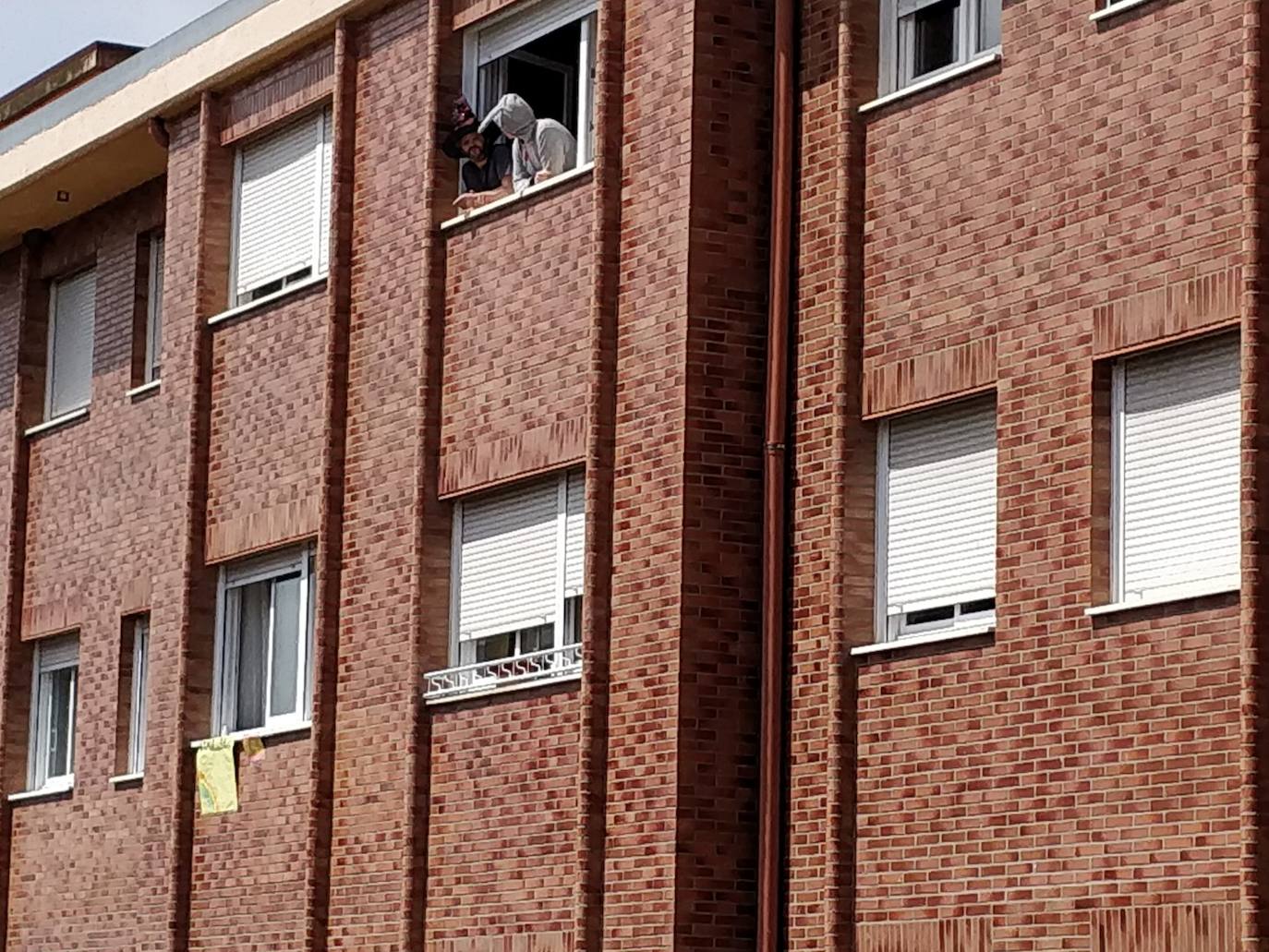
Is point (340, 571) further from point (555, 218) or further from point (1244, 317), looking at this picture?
point (1244, 317)

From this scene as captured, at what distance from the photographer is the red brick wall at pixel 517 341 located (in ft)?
67.3

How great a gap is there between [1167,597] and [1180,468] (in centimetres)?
74

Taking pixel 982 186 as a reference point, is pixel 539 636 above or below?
below

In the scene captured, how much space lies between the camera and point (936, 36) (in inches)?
741

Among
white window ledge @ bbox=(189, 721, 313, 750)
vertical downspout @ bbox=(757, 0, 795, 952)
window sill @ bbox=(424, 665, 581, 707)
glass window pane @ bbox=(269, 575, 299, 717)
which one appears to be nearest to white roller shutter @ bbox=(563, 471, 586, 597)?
window sill @ bbox=(424, 665, 581, 707)

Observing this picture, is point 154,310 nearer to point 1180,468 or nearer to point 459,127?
point 459,127

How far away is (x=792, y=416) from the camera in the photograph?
18984 mm

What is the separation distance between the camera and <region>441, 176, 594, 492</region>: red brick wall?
20500 mm

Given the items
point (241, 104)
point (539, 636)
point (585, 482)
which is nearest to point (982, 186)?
point (585, 482)

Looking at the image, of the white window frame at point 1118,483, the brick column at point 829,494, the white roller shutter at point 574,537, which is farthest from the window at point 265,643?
the white window frame at point 1118,483

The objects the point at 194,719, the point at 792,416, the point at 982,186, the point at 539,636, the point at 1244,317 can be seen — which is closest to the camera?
the point at 1244,317

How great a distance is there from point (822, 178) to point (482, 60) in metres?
4.22

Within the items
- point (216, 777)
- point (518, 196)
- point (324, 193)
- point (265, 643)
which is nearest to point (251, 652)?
point (265, 643)

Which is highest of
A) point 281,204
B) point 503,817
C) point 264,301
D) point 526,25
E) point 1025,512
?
point 526,25
